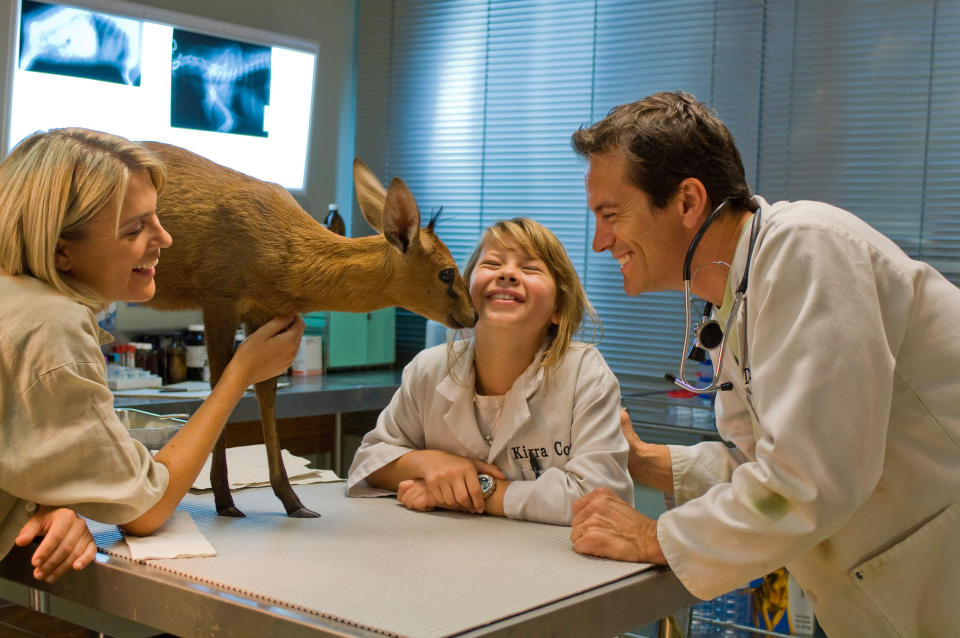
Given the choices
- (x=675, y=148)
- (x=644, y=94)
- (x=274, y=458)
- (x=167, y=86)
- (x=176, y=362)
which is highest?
(x=644, y=94)

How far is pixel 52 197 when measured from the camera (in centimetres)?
129

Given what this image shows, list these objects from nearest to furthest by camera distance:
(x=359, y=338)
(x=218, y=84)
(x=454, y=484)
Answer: (x=454, y=484)
(x=218, y=84)
(x=359, y=338)

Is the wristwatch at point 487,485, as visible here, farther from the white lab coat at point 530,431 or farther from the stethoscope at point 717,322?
the stethoscope at point 717,322

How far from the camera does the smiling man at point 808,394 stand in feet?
4.04

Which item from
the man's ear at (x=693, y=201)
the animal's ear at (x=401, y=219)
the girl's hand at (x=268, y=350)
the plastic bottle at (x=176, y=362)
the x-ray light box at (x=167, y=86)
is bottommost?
the plastic bottle at (x=176, y=362)

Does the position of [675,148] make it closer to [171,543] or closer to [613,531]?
[613,531]

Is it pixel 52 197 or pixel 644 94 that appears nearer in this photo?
pixel 52 197

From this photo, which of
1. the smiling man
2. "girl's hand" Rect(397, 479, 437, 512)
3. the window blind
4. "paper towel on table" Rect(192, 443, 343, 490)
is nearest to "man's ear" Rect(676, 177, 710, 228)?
the smiling man

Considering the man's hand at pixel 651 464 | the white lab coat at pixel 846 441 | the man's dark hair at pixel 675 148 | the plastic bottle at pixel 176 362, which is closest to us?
the white lab coat at pixel 846 441

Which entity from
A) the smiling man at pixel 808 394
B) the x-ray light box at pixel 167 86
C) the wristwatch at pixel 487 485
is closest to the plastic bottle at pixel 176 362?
the x-ray light box at pixel 167 86

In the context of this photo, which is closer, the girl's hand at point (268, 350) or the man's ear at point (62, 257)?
the man's ear at point (62, 257)

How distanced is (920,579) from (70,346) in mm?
1242

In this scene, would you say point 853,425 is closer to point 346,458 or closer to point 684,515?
point 684,515

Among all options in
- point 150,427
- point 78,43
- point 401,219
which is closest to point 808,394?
point 401,219
